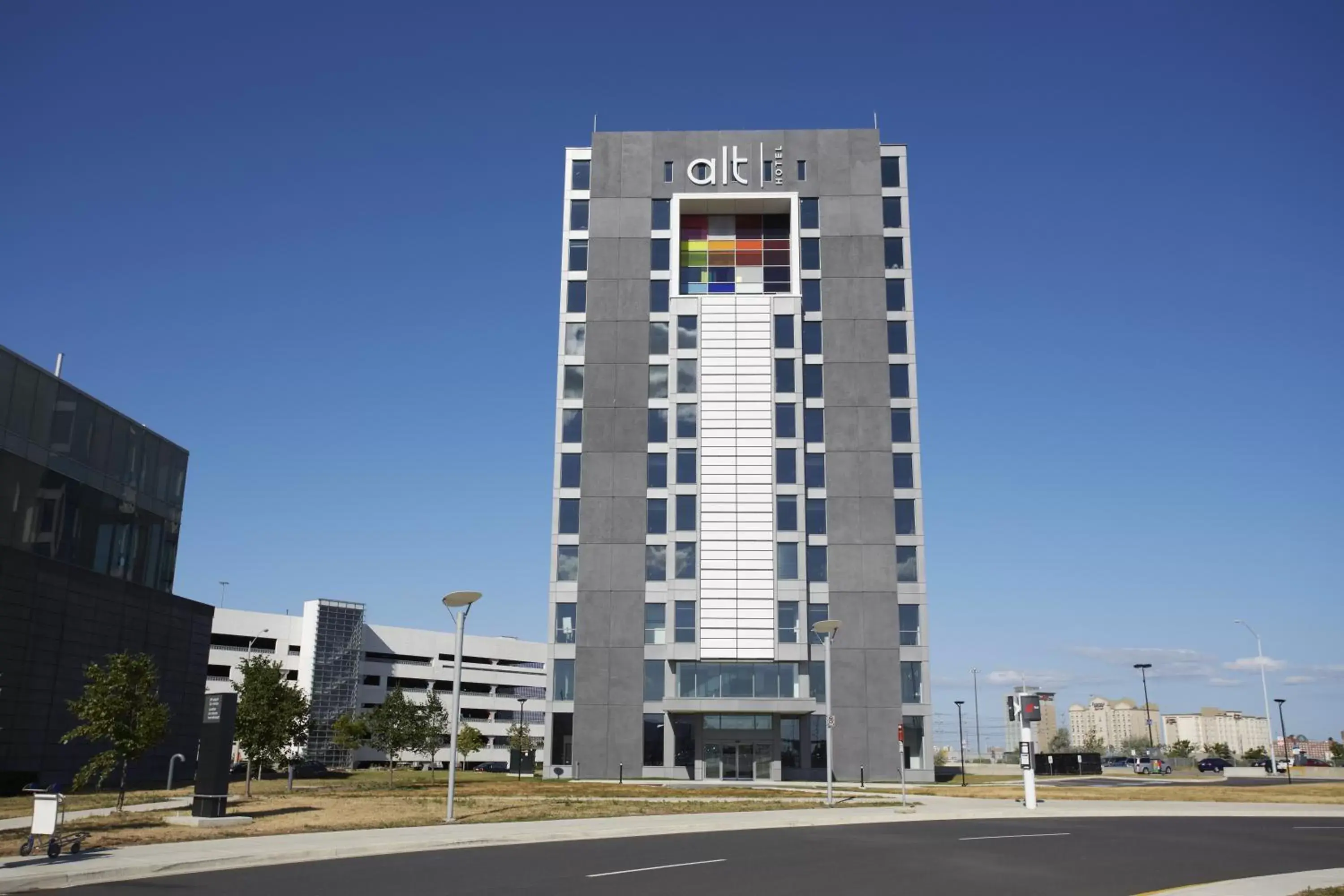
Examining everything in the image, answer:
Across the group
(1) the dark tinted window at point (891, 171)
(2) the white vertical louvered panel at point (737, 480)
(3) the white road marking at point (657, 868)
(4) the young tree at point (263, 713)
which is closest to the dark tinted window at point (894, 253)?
(1) the dark tinted window at point (891, 171)

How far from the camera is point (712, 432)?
67.8 m

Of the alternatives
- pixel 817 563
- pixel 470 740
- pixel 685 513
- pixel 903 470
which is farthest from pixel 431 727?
pixel 903 470

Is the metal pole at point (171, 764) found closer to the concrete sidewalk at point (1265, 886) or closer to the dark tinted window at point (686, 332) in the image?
the dark tinted window at point (686, 332)

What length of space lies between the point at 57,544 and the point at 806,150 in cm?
4989

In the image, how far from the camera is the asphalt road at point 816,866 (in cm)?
1712

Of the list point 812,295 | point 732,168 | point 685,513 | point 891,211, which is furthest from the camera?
point 732,168

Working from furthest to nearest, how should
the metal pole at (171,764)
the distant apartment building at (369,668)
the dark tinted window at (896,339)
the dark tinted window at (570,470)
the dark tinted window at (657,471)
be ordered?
the distant apartment building at (369,668), the dark tinted window at (896,339), the dark tinted window at (570,470), the dark tinted window at (657,471), the metal pole at (171,764)

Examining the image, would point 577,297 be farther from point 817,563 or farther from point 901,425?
point 817,563

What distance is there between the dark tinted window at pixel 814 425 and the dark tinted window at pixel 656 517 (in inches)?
389

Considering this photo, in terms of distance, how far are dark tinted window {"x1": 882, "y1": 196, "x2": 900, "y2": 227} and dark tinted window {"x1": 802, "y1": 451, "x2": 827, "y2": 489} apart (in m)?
16.2

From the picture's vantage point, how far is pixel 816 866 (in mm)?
20312

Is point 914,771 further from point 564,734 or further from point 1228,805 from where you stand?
point 1228,805

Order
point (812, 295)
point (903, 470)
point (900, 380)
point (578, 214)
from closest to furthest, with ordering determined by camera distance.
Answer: point (903, 470), point (900, 380), point (812, 295), point (578, 214)

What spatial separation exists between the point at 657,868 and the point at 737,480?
157ft
